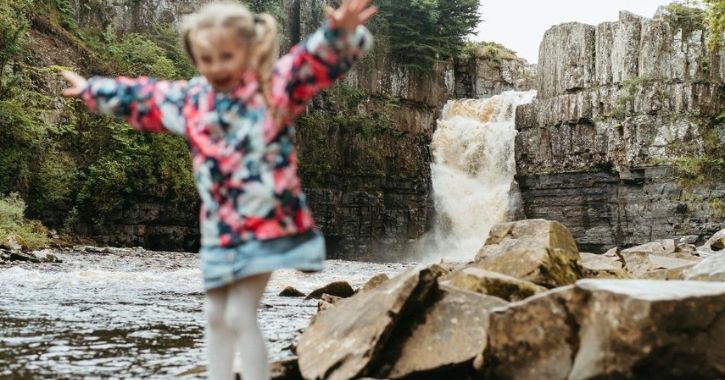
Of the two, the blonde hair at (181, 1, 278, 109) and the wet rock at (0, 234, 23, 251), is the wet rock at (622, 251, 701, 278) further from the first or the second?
the wet rock at (0, 234, 23, 251)

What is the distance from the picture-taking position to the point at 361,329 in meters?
4.56

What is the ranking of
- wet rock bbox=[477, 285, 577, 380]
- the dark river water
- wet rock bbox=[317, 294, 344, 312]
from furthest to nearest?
wet rock bbox=[317, 294, 344, 312], the dark river water, wet rock bbox=[477, 285, 577, 380]

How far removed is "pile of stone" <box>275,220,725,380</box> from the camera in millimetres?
3666

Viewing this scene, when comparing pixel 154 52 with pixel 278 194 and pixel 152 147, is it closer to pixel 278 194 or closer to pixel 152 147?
pixel 152 147

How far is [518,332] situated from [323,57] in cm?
212

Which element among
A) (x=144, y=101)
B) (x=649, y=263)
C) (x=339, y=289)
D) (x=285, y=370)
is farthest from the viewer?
(x=649, y=263)

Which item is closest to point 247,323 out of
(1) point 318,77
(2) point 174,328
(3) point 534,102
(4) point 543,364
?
(1) point 318,77

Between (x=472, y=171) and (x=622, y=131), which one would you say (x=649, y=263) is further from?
(x=622, y=131)

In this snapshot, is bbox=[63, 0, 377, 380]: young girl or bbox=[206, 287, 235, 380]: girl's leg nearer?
bbox=[63, 0, 377, 380]: young girl

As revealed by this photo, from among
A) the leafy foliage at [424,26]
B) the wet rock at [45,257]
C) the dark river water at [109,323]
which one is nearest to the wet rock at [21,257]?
the wet rock at [45,257]

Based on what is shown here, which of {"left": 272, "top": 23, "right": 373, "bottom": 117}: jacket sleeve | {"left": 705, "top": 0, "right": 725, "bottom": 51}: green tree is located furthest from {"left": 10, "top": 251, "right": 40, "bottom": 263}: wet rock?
{"left": 705, "top": 0, "right": 725, "bottom": 51}: green tree

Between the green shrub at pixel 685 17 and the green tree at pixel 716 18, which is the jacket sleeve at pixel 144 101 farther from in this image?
the green shrub at pixel 685 17

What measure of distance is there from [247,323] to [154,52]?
95.6 feet

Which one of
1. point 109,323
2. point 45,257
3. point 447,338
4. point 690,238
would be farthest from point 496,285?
point 690,238
